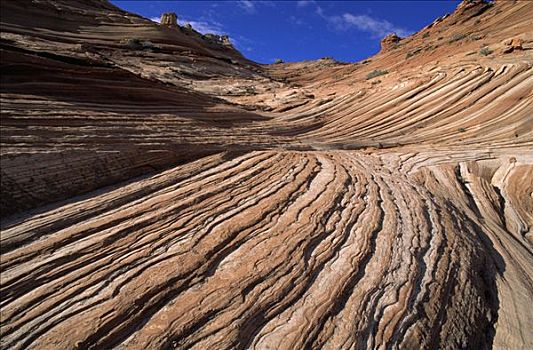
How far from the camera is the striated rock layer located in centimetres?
314

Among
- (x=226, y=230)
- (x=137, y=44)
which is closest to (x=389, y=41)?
(x=137, y=44)

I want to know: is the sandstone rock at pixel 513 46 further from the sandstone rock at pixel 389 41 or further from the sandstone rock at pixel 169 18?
the sandstone rock at pixel 169 18

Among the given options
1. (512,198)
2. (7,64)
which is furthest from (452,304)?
(7,64)

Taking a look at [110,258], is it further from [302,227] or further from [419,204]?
[419,204]

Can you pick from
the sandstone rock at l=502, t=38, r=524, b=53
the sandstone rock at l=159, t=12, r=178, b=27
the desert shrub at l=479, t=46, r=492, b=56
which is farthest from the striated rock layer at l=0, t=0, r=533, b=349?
the sandstone rock at l=159, t=12, r=178, b=27

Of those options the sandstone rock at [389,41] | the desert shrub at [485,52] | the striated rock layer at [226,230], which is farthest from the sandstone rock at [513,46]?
the sandstone rock at [389,41]

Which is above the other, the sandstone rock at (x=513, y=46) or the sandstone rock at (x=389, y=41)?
the sandstone rock at (x=389, y=41)

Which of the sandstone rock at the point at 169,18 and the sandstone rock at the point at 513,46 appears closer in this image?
the sandstone rock at the point at 513,46

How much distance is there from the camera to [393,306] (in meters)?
3.73

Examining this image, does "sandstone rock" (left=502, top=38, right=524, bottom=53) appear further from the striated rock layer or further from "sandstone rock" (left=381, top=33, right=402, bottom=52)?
"sandstone rock" (left=381, top=33, right=402, bottom=52)

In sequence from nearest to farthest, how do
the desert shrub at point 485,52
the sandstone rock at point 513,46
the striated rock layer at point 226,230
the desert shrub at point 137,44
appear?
1. the striated rock layer at point 226,230
2. the sandstone rock at point 513,46
3. the desert shrub at point 485,52
4. the desert shrub at point 137,44

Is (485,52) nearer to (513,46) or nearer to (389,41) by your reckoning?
(513,46)

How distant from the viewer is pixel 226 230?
13.9 feet

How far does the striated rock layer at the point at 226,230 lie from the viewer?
3.14 metres
